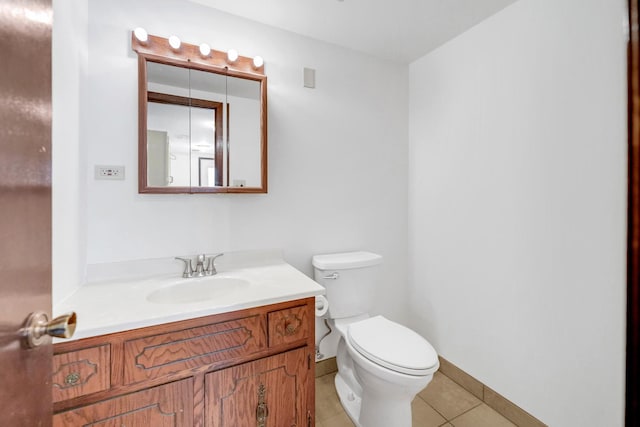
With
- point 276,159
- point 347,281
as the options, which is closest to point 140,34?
point 276,159

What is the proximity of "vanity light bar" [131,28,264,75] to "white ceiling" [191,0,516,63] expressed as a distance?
265 millimetres

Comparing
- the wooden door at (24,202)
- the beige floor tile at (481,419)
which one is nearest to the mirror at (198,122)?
the wooden door at (24,202)

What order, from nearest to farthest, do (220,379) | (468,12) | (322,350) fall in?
(220,379) → (468,12) → (322,350)

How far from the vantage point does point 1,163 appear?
0.43 metres

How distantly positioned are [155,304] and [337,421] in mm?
1220

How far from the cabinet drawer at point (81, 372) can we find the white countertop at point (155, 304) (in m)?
0.06

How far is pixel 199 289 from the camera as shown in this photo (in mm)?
1430

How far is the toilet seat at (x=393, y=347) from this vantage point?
1.27 metres

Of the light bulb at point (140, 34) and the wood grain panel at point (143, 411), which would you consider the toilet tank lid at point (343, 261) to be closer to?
the wood grain panel at point (143, 411)

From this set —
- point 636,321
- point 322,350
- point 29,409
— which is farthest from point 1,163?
point 322,350

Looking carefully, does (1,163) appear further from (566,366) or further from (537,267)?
(566,366)

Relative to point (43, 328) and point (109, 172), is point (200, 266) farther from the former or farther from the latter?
point (43, 328)

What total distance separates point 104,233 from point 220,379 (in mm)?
917

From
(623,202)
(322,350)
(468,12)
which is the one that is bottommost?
(322,350)
